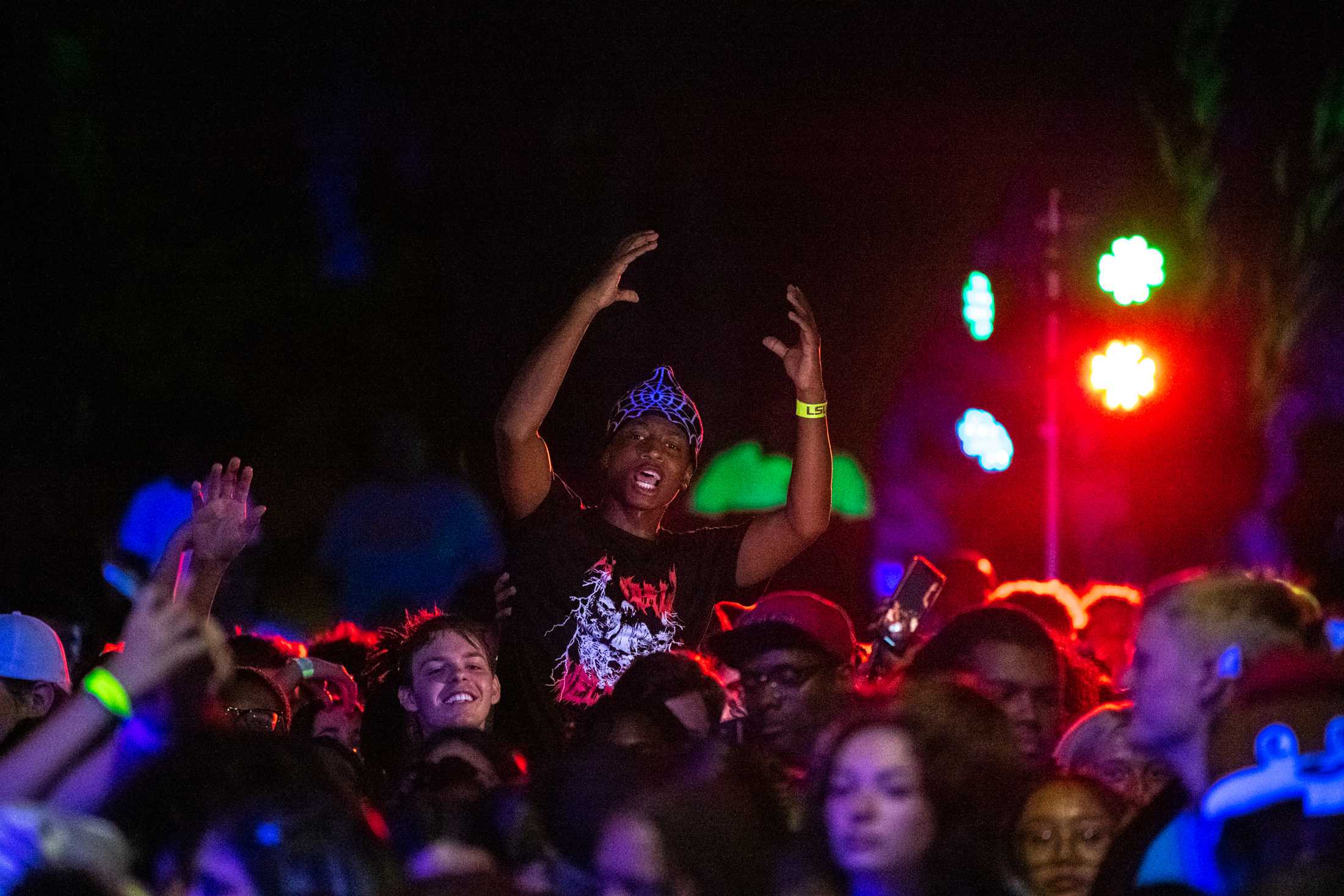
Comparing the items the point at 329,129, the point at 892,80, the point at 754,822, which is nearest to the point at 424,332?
the point at 329,129

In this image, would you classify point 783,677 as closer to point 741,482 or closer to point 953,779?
point 953,779

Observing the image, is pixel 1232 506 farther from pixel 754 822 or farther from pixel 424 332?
pixel 754 822

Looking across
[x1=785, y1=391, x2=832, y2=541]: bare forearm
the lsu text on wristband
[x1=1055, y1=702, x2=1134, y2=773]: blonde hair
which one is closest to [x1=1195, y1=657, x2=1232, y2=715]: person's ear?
[x1=1055, y1=702, x2=1134, y2=773]: blonde hair

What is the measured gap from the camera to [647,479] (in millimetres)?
4988

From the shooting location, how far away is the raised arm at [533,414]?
484cm

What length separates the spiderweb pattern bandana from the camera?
513 cm

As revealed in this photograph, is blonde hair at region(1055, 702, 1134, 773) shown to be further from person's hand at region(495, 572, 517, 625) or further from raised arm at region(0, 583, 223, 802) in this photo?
raised arm at region(0, 583, 223, 802)

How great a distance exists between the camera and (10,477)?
10.3m

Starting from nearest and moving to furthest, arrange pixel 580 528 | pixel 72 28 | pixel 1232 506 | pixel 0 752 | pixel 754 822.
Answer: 1. pixel 754 822
2. pixel 0 752
3. pixel 580 528
4. pixel 72 28
5. pixel 1232 506

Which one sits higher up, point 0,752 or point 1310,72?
point 1310,72

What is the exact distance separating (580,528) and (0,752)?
1842mm

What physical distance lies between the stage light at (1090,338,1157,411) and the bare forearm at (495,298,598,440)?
712cm

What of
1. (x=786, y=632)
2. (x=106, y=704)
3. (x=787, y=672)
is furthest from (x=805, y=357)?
(x=106, y=704)

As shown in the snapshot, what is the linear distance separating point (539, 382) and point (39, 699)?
1830 mm
